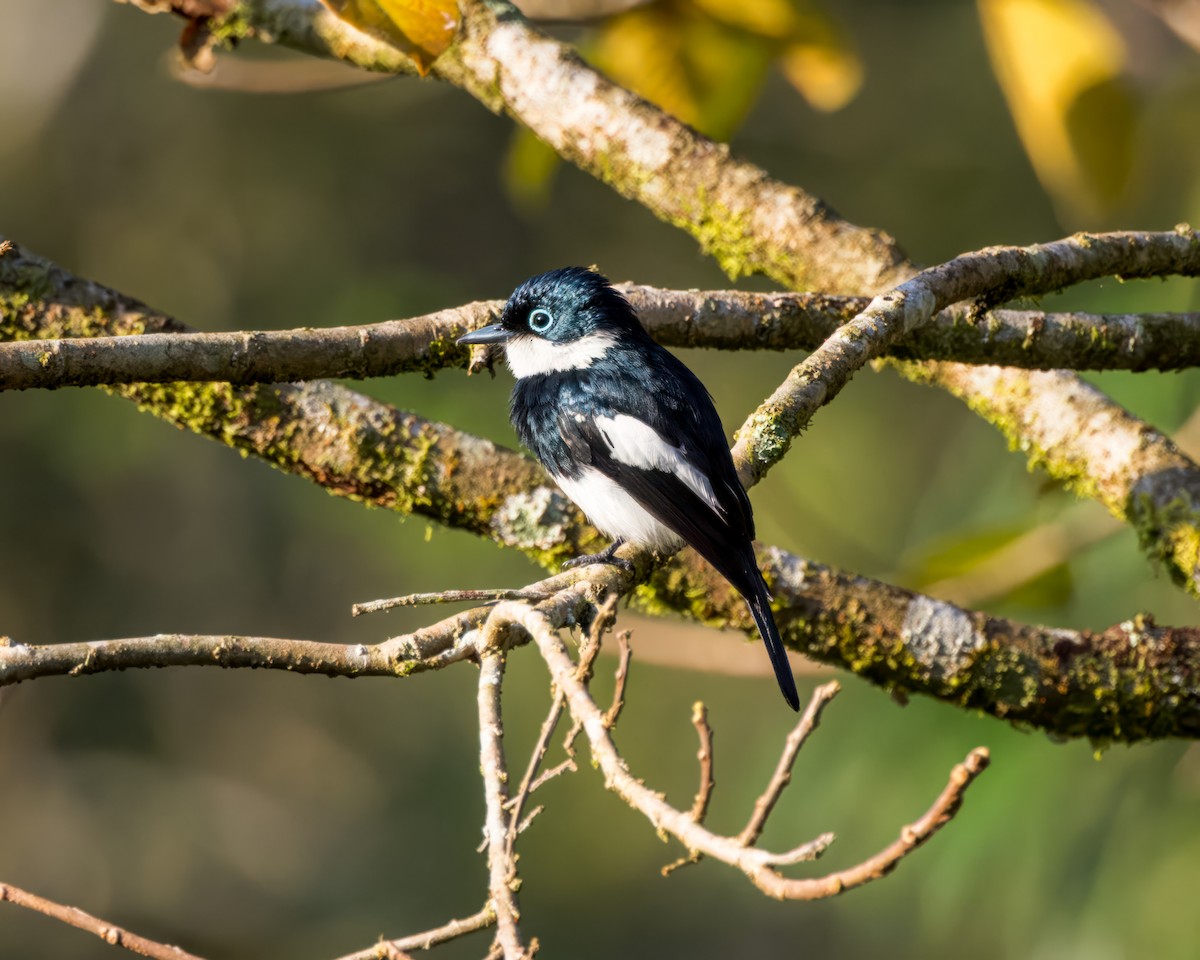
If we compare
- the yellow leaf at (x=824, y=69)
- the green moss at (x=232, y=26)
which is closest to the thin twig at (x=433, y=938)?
the green moss at (x=232, y=26)

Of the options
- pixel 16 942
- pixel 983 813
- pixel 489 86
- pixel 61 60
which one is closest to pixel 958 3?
pixel 61 60

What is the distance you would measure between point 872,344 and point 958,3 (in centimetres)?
715

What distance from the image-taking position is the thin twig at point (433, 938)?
159 cm

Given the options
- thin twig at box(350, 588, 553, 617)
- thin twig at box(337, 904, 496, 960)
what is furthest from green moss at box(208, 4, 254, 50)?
thin twig at box(337, 904, 496, 960)

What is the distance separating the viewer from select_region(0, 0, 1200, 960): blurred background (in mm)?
7133

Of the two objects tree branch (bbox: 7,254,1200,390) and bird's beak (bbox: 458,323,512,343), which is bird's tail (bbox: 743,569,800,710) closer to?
tree branch (bbox: 7,254,1200,390)

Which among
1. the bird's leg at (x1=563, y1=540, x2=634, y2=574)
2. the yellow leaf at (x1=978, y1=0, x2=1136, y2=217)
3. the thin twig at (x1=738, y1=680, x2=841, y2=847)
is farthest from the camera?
the yellow leaf at (x1=978, y1=0, x2=1136, y2=217)

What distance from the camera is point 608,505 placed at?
3.21 m

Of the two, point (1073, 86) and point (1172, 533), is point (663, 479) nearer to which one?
point (1172, 533)

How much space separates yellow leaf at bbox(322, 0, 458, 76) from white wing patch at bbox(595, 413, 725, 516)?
110cm

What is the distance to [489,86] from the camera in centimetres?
368

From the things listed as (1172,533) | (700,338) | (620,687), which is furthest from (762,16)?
(620,687)

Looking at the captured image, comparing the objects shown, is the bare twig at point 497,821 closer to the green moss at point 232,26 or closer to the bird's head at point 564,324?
the bird's head at point 564,324

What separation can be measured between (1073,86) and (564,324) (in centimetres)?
146
